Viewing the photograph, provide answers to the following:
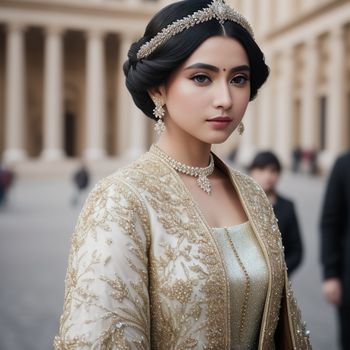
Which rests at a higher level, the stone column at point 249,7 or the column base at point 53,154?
the stone column at point 249,7

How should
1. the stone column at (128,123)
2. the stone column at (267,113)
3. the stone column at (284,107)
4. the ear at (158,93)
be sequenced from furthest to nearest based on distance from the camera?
the stone column at (128,123) < the stone column at (267,113) < the stone column at (284,107) < the ear at (158,93)

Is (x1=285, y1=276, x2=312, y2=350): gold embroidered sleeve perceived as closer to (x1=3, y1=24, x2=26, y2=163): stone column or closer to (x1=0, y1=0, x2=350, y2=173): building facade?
(x1=0, y1=0, x2=350, y2=173): building facade

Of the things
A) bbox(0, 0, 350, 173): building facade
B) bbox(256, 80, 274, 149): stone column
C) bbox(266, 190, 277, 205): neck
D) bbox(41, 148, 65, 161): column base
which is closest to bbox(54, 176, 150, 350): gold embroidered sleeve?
bbox(266, 190, 277, 205): neck

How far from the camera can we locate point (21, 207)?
18938 millimetres

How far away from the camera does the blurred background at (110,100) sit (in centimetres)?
2722

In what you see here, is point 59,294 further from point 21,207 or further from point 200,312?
point 21,207

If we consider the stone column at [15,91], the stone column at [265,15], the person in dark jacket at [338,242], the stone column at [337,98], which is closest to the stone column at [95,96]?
the stone column at [15,91]

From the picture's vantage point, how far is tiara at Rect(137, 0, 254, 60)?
186 cm

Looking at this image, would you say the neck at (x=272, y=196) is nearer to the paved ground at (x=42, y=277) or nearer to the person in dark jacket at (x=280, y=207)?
the person in dark jacket at (x=280, y=207)

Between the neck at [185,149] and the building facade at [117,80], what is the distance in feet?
92.1

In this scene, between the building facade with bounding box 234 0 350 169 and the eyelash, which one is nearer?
the eyelash

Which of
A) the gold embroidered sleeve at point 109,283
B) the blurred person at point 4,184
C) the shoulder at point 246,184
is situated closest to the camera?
the gold embroidered sleeve at point 109,283

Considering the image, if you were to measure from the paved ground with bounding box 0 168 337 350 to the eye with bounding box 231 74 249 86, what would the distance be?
4519 mm

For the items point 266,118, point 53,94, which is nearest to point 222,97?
point 266,118
